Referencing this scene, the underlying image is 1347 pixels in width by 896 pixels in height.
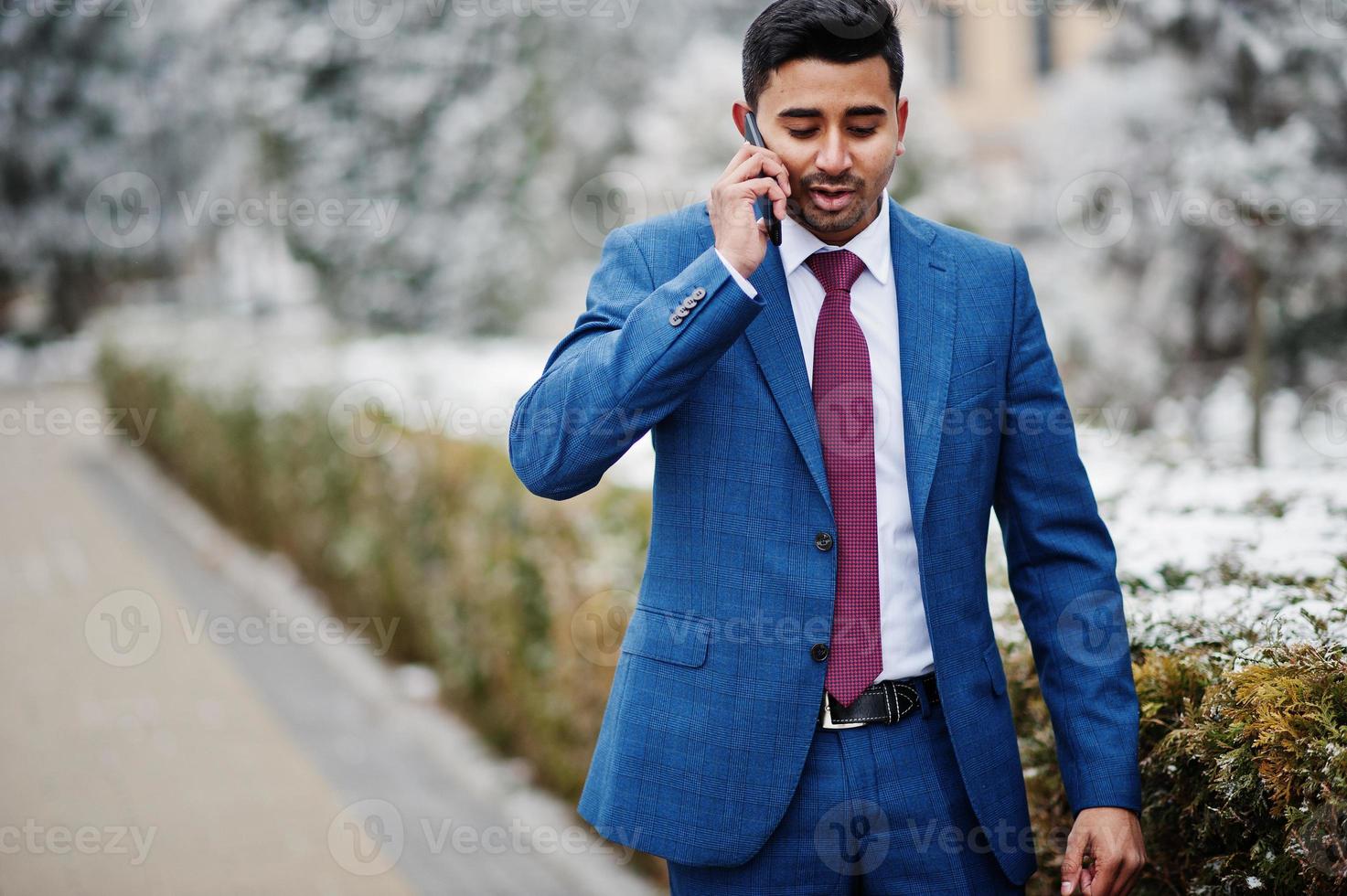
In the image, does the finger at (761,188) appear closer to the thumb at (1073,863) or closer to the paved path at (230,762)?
the thumb at (1073,863)

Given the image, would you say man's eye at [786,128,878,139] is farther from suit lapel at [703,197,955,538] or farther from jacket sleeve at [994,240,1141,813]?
jacket sleeve at [994,240,1141,813]

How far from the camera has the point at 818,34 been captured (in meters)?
2.06

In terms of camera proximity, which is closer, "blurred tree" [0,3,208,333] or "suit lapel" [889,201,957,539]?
"suit lapel" [889,201,957,539]

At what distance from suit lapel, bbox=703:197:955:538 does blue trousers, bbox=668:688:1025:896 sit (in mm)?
420

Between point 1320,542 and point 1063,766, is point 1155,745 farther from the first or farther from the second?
point 1320,542

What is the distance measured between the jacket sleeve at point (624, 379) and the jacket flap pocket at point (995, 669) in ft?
2.69

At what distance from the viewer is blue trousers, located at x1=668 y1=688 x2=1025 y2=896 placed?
212 centimetres

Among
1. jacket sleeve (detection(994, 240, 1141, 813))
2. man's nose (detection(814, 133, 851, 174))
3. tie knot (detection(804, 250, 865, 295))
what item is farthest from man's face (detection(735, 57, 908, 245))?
jacket sleeve (detection(994, 240, 1141, 813))

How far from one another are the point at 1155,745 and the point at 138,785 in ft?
16.4

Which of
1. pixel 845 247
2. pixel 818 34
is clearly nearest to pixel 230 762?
pixel 845 247

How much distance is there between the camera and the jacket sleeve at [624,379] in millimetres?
1980

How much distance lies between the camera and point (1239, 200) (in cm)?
682

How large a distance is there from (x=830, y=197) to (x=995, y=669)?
0.97 meters

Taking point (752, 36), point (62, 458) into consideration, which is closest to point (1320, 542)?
point (752, 36)
